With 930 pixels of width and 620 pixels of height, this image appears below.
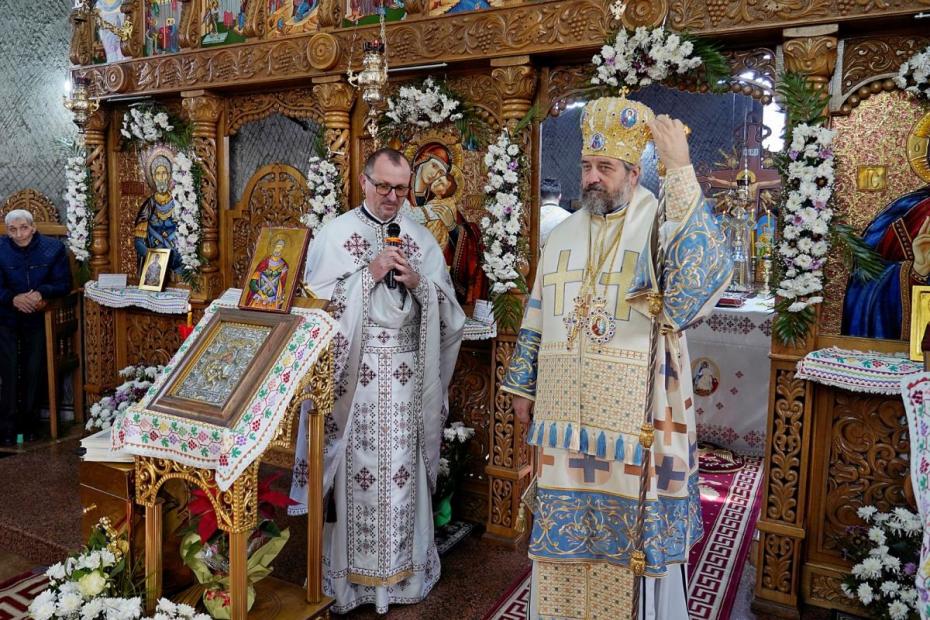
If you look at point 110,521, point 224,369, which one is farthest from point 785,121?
point 110,521

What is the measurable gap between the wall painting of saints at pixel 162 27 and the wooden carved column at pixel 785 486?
17.6 ft

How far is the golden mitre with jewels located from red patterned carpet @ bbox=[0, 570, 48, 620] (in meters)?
3.60

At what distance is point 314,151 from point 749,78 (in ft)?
10.0

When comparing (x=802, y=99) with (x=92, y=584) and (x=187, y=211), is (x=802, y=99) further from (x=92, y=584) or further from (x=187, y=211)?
(x=187, y=211)

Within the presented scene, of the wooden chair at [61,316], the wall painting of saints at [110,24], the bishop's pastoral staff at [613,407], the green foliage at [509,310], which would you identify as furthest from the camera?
the wooden chair at [61,316]

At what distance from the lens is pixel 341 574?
3566mm

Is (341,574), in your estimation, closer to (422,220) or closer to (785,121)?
(422,220)

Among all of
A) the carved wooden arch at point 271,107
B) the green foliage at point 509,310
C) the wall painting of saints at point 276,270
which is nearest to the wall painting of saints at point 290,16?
the carved wooden arch at point 271,107

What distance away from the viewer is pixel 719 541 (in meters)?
4.62

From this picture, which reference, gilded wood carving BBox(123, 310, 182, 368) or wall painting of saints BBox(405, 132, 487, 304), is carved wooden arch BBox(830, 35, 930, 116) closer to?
wall painting of saints BBox(405, 132, 487, 304)

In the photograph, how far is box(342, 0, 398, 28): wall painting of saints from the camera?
478cm

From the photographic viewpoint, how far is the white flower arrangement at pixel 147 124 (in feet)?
20.3

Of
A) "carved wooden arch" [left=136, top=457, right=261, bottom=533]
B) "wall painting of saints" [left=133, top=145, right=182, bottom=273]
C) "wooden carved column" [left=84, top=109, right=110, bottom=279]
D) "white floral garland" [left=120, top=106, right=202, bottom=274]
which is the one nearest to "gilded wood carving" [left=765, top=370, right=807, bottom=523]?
"carved wooden arch" [left=136, top=457, right=261, bottom=533]

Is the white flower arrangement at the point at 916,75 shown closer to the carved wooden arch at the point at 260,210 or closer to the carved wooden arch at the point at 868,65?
the carved wooden arch at the point at 868,65
